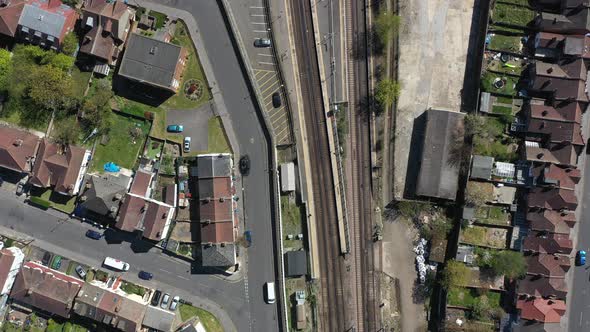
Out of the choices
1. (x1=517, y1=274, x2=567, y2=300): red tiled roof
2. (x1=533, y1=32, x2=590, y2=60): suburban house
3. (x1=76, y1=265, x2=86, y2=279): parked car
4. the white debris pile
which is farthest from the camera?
(x1=76, y1=265, x2=86, y2=279): parked car

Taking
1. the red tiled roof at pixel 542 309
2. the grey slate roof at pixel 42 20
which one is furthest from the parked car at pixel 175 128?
the red tiled roof at pixel 542 309

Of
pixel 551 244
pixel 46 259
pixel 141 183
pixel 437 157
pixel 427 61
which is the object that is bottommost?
pixel 46 259

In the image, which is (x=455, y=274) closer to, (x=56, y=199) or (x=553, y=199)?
(x=553, y=199)

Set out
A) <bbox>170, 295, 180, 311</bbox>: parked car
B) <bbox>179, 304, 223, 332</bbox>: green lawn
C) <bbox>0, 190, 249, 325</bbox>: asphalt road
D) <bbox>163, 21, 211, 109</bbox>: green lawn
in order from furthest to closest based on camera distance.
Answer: <bbox>0, 190, 249, 325</bbox>: asphalt road
<bbox>179, 304, 223, 332</bbox>: green lawn
<bbox>163, 21, 211, 109</bbox>: green lawn
<bbox>170, 295, 180, 311</bbox>: parked car

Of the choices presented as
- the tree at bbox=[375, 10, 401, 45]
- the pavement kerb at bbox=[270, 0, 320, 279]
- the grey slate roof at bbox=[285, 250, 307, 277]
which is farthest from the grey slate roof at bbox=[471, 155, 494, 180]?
the grey slate roof at bbox=[285, 250, 307, 277]

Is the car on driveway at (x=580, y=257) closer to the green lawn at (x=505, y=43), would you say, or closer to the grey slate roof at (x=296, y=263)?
the green lawn at (x=505, y=43)

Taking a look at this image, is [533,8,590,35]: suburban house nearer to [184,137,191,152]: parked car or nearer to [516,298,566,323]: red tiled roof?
[516,298,566,323]: red tiled roof

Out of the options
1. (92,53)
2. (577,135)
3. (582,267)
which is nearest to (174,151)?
(92,53)

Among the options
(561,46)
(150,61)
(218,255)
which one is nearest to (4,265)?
(218,255)
